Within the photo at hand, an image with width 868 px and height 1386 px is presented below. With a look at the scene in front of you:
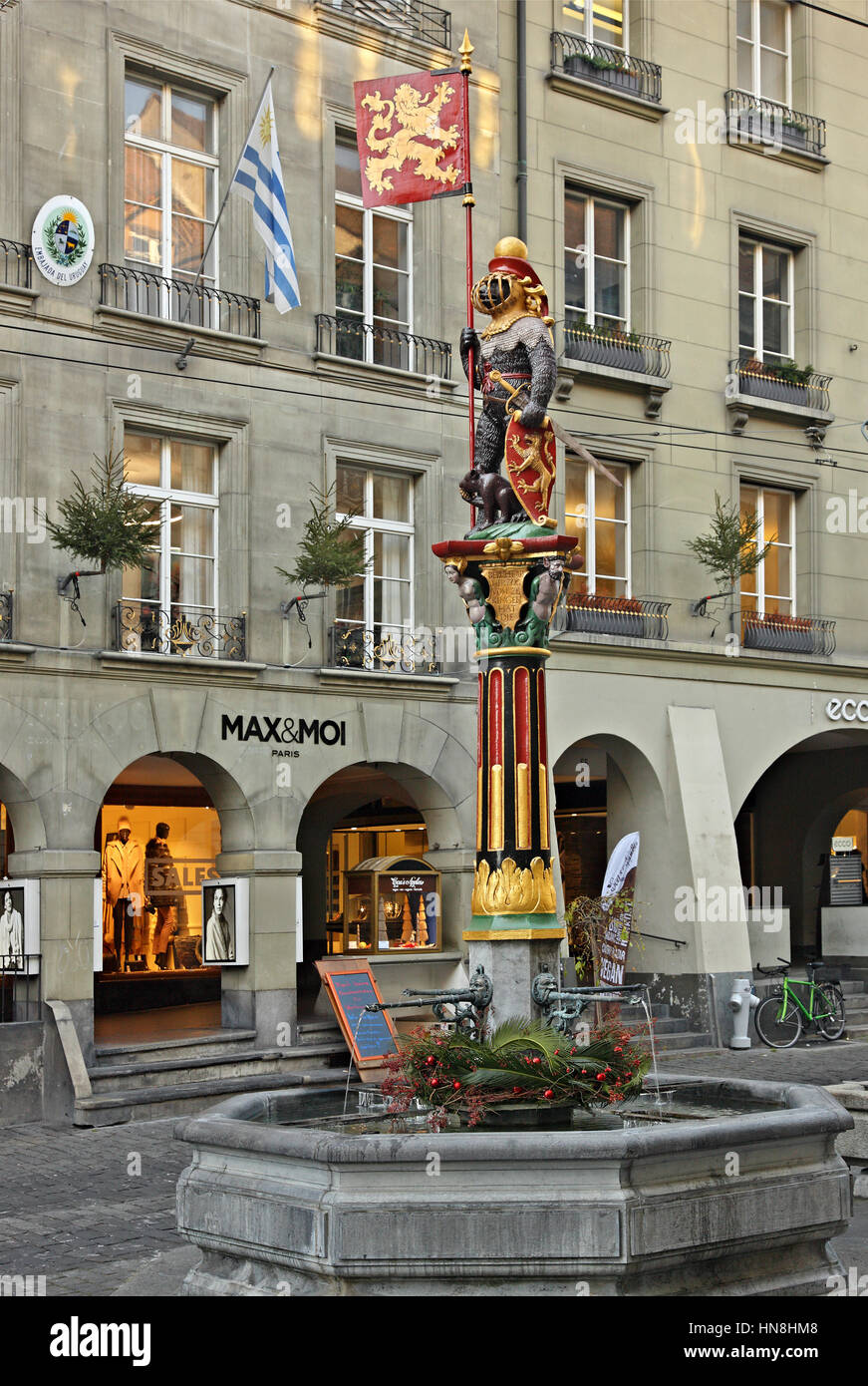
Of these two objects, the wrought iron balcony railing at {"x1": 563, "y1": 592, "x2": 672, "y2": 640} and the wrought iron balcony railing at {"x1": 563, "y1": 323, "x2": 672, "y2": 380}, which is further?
the wrought iron balcony railing at {"x1": 563, "y1": 323, "x2": 672, "y2": 380}

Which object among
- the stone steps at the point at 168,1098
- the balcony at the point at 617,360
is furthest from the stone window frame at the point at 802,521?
the stone steps at the point at 168,1098

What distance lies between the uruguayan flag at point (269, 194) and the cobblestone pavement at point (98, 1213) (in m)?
9.48

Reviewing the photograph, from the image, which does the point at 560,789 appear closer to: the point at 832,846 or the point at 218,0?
the point at 832,846

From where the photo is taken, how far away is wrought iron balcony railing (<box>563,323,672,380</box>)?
82.9 feet

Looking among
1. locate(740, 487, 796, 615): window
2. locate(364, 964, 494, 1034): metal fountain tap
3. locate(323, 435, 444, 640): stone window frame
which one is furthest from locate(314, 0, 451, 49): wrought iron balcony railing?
locate(364, 964, 494, 1034): metal fountain tap

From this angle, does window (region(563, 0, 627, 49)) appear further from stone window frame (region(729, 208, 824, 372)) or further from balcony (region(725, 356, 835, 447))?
balcony (region(725, 356, 835, 447))

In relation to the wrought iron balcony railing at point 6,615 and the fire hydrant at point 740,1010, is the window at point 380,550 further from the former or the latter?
the fire hydrant at point 740,1010

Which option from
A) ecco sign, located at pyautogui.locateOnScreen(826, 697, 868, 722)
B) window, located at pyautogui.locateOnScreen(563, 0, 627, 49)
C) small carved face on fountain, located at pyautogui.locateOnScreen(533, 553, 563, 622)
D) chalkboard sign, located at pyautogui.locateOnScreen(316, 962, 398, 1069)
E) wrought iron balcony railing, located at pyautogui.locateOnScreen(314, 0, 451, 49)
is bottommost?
chalkboard sign, located at pyautogui.locateOnScreen(316, 962, 398, 1069)

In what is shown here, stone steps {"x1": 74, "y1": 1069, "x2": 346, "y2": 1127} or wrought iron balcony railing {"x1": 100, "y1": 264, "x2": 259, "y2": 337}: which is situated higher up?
wrought iron balcony railing {"x1": 100, "y1": 264, "x2": 259, "y2": 337}

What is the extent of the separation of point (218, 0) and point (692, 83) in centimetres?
880

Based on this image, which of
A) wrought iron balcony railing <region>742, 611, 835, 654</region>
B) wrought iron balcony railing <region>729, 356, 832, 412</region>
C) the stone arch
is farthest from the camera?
the stone arch

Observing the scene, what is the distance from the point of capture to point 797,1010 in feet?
81.5

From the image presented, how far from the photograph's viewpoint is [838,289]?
29.0 metres

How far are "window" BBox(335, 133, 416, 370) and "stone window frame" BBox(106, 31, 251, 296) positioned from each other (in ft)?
5.48
